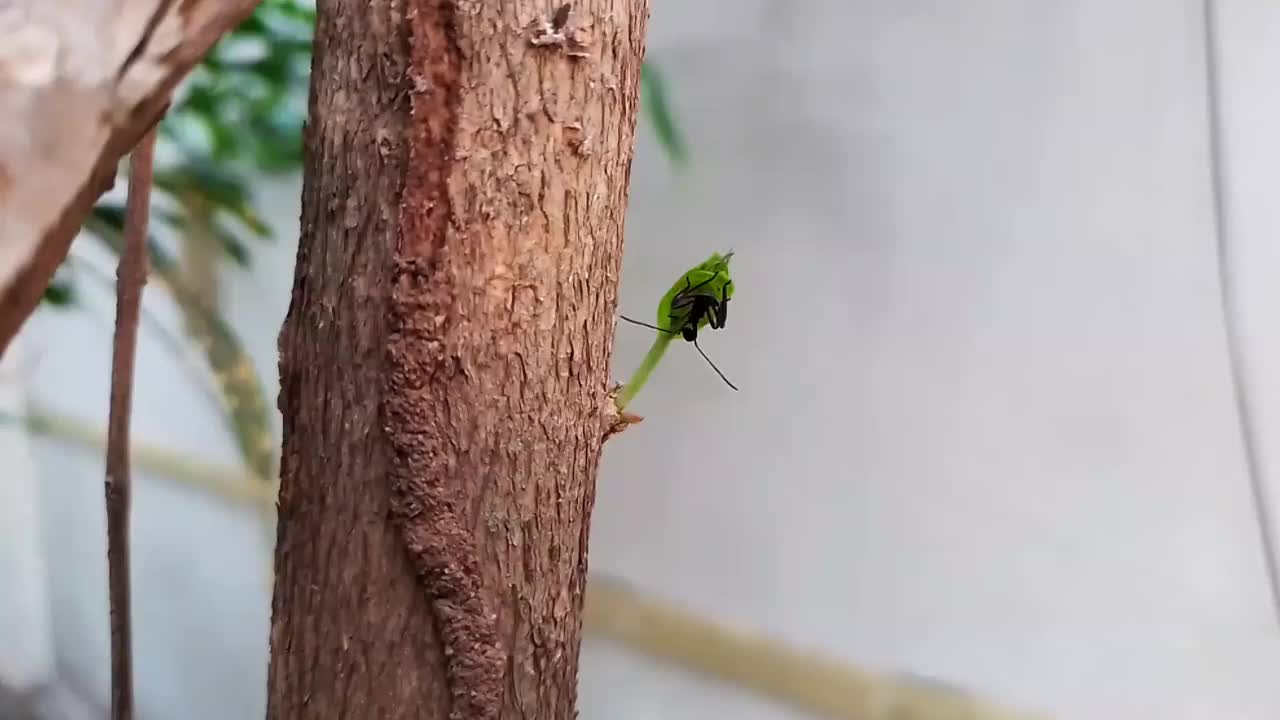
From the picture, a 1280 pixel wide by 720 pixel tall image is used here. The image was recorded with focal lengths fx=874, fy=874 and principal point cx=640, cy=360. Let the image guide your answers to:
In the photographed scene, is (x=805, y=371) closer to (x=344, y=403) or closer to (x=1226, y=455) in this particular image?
(x=1226, y=455)

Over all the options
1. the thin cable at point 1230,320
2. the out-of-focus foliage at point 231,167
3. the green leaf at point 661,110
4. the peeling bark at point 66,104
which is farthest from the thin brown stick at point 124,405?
the thin cable at point 1230,320

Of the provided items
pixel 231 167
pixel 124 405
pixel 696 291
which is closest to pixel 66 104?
pixel 696 291

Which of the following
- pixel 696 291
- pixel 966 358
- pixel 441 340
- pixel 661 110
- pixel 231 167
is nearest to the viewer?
pixel 441 340

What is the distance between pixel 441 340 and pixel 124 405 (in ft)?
2.40

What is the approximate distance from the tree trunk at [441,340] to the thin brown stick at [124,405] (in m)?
0.54

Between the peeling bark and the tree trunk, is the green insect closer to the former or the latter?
the tree trunk

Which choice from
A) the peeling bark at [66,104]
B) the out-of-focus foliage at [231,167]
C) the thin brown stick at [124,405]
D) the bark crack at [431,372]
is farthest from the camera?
the out-of-focus foliage at [231,167]

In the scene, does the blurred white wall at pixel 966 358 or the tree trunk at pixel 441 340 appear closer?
the tree trunk at pixel 441 340

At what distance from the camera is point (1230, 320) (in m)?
0.69

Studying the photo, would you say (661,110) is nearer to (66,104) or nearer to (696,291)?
(696,291)

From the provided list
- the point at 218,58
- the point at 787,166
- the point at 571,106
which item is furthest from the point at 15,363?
the point at 571,106

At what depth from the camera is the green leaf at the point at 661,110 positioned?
99cm

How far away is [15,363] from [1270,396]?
2062 mm

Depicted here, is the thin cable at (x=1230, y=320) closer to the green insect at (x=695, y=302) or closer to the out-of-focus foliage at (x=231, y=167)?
the green insect at (x=695, y=302)
